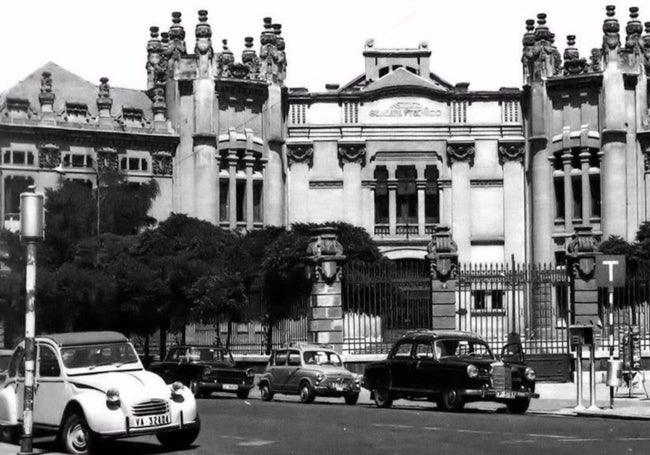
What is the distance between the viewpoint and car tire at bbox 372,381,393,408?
28656 millimetres

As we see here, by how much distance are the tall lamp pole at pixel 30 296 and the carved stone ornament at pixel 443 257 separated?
20772 millimetres

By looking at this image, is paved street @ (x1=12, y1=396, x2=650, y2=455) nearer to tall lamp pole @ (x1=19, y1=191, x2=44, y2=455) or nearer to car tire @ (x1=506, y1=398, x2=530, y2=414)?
car tire @ (x1=506, y1=398, x2=530, y2=414)

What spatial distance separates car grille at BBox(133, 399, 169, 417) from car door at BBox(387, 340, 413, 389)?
10.9 m

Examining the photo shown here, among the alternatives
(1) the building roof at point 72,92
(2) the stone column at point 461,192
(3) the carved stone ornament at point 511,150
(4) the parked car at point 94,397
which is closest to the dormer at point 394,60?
(2) the stone column at point 461,192

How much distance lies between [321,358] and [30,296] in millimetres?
15621

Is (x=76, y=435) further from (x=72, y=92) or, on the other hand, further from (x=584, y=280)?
(x=72, y=92)

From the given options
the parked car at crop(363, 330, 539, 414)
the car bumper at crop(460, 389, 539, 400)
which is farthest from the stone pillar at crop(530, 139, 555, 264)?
the car bumper at crop(460, 389, 539, 400)

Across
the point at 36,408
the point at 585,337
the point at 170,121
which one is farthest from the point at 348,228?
the point at 36,408

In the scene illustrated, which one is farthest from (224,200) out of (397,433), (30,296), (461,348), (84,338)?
(30,296)

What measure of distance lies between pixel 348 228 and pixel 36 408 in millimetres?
41949

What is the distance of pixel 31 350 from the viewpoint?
57.2ft

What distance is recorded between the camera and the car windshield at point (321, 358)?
3197cm

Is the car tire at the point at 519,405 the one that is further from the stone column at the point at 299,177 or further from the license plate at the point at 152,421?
the stone column at the point at 299,177

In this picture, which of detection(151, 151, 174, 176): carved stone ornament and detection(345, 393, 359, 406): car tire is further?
detection(151, 151, 174, 176): carved stone ornament
